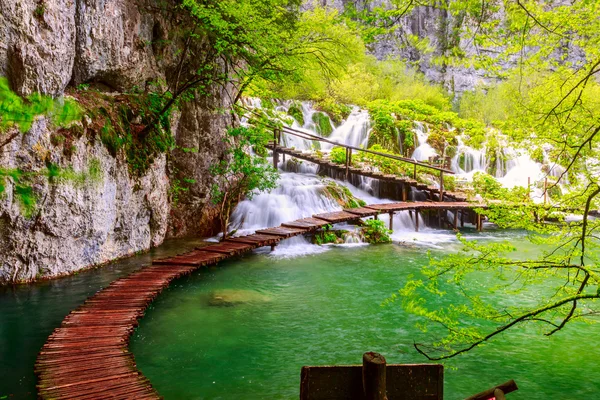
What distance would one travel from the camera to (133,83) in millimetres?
10312

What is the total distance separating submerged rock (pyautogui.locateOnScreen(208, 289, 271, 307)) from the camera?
7.54 meters

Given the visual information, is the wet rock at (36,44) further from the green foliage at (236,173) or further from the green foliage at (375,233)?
the green foliage at (375,233)

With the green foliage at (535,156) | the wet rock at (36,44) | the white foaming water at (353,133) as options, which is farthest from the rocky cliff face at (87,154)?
the white foaming water at (353,133)

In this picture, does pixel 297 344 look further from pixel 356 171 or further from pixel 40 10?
pixel 356 171

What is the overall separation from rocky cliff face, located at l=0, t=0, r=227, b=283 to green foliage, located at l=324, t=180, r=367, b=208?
5.10 metres

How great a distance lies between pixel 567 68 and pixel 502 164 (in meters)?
21.0

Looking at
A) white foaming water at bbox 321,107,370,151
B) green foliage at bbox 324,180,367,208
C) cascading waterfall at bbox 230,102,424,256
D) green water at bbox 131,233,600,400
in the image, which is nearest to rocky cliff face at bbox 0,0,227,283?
cascading waterfall at bbox 230,102,424,256

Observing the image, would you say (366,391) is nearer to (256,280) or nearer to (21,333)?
(21,333)

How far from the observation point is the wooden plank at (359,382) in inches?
105

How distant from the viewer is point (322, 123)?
23.9 metres

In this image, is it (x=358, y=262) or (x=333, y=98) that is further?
(x=333, y=98)

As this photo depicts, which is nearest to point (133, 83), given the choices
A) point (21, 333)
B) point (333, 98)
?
point (21, 333)

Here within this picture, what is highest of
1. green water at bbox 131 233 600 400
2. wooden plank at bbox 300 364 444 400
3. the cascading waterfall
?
the cascading waterfall

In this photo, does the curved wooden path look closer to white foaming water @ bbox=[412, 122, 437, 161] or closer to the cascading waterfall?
the cascading waterfall
